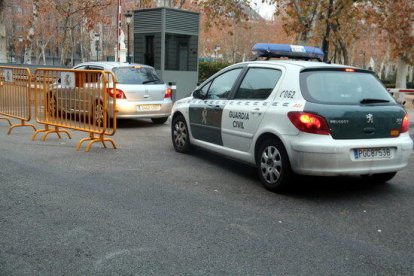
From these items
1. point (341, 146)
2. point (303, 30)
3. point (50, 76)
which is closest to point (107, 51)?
point (303, 30)

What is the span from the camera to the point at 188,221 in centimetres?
468

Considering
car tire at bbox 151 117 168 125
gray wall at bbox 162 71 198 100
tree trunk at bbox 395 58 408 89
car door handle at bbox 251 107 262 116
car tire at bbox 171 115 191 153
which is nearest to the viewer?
car door handle at bbox 251 107 262 116

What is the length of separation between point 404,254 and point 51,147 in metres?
6.15

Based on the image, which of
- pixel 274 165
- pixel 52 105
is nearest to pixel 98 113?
pixel 52 105

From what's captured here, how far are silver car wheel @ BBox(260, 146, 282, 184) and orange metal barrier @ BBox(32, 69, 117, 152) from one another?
296 cm

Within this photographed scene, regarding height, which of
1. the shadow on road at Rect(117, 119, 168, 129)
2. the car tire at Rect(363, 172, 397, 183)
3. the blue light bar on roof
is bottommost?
the shadow on road at Rect(117, 119, 168, 129)

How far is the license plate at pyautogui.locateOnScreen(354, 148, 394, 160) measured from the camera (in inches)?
215

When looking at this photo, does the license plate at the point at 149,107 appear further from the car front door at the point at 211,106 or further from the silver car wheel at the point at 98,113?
the car front door at the point at 211,106

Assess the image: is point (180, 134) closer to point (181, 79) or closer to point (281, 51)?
point (281, 51)

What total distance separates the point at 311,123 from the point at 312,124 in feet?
0.05

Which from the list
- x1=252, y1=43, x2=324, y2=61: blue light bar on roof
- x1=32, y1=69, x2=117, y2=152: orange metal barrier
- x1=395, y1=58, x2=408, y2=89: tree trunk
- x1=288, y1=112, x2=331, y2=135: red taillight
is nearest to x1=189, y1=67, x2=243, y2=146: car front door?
x1=32, y1=69, x2=117, y2=152: orange metal barrier

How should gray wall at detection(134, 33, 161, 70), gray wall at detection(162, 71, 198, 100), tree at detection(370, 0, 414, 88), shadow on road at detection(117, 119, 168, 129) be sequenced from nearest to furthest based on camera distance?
shadow on road at detection(117, 119, 168, 129)
gray wall at detection(134, 33, 161, 70)
gray wall at detection(162, 71, 198, 100)
tree at detection(370, 0, 414, 88)

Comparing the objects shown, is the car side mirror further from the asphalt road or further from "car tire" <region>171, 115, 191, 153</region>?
the asphalt road

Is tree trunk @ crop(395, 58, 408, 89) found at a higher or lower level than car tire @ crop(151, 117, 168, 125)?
higher
